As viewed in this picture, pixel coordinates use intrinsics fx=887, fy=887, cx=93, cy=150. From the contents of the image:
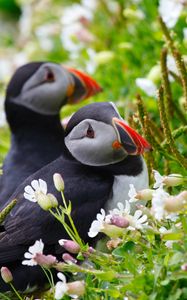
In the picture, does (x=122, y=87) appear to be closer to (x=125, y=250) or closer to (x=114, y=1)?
(x=114, y=1)

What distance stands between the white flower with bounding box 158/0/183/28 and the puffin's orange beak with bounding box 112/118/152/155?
863mm

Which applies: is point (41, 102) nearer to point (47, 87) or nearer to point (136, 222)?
point (47, 87)

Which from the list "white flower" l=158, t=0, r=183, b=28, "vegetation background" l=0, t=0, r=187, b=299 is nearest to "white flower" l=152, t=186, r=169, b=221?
"vegetation background" l=0, t=0, r=187, b=299

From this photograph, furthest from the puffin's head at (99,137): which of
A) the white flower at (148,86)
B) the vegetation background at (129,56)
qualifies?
the white flower at (148,86)

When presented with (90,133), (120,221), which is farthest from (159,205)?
(90,133)

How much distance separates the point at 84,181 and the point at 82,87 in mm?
1465

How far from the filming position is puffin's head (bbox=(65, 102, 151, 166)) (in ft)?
10.3

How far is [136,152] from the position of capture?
313 cm

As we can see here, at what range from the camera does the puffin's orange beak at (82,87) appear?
182 inches

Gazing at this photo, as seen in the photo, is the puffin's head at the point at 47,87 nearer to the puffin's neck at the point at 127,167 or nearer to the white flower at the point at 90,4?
the puffin's neck at the point at 127,167

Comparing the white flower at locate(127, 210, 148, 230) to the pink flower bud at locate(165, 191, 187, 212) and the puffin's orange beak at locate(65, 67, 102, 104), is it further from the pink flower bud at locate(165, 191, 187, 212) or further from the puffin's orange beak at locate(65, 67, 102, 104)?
the puffin's orange beak at locate(65, 67, 102, 104)

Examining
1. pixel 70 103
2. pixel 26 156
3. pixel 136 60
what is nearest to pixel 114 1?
pixel 136 60

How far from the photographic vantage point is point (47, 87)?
181 inches

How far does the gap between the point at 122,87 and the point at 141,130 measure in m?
1.46
